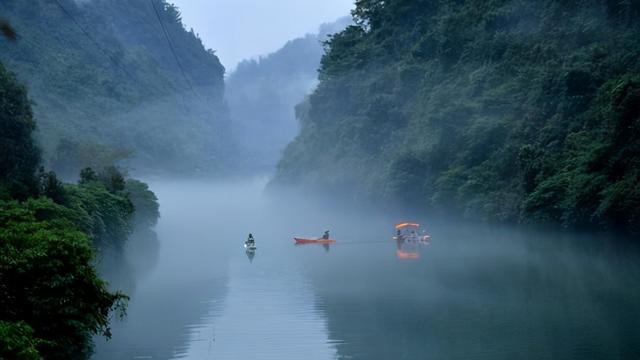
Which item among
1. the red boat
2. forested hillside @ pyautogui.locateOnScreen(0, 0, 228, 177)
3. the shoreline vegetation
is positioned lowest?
the shoreline vegetation

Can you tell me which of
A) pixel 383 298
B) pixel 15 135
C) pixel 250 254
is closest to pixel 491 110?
pixel 250 254

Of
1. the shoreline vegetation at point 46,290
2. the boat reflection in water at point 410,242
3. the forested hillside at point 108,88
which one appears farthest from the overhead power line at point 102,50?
the shoreline vegetation at point 46,290

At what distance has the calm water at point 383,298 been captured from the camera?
27.0 meters

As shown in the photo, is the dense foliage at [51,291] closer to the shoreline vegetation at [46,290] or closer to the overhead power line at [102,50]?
the shoreline vegetation at [46,290]

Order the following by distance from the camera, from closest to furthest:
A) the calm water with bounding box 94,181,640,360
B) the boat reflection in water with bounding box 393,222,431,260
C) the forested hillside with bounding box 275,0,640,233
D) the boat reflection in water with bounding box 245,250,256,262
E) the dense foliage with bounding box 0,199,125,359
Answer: the dense foliage with bounding box 0,199,125,359, the calm water with bounding box 94,181,640,360, the forested hillside with bounding box 275,0,640,233, the boat reflection in water with bounding box 393,222,431,260, the boat reflection in water with bounding box 245,250,256,262

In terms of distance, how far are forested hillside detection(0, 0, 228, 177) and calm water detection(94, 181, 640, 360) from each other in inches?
1545

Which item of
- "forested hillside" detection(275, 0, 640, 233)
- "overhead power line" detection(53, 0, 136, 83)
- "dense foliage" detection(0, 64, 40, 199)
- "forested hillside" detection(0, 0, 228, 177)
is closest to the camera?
"dense foliage" detection(0, 64, 40, 199)

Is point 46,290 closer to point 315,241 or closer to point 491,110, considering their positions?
point 315,241

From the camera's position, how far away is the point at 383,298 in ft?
119

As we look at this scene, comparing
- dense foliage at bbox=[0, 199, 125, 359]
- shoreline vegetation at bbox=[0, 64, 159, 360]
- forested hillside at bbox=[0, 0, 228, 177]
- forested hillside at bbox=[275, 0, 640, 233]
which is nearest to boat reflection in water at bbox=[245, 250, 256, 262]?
forested hillside at bbox=[275, 0, 640, 233]

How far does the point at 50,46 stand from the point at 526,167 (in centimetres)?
9642

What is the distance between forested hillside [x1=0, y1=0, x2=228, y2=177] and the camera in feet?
368

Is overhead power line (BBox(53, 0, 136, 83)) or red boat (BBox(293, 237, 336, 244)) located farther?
A: overhead power line (BBox(53, 0, 136, 83))

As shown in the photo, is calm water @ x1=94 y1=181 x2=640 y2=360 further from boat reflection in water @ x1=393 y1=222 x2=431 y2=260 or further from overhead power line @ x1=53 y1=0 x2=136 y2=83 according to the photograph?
overhead power line @ x1=53 y1=0 x2=136 y2=83
